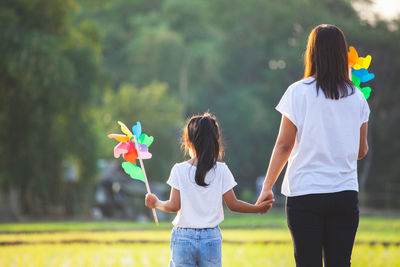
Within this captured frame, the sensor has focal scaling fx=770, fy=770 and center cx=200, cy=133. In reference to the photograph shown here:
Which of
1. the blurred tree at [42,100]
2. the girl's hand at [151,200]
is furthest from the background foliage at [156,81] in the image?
the girl's hand at [151,200]

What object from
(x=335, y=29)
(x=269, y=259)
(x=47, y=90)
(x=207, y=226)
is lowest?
(x=269, y=259)

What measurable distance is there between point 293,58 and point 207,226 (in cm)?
4049

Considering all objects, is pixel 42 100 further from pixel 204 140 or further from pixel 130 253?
pixel 204 140

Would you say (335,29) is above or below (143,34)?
below

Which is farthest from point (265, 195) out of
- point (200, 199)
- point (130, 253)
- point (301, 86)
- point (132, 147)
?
point (130, 253)

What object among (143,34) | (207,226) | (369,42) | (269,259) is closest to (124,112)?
(143,34)

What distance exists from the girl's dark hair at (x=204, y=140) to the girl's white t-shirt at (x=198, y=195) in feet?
0.17

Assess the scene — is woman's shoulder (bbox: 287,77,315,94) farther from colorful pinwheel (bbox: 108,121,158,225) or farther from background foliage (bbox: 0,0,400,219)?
background foliage (bbox: 0,0,400,219)

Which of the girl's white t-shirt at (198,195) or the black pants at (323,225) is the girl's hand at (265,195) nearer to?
the girl's white t-shirt at (198,195)

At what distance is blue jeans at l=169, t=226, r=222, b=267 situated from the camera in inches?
159

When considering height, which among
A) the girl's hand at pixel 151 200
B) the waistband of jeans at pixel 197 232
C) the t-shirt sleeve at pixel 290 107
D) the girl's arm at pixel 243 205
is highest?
the t-shirt sleeve at pixel 290 107

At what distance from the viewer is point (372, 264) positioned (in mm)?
8164

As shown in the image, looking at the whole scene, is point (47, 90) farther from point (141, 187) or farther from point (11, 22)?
point (141, 187)

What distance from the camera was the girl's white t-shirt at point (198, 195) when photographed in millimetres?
4098
